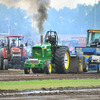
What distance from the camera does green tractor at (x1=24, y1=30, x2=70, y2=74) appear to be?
18663 millimetres

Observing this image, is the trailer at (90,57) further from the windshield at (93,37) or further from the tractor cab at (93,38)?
the windshield at (93,37)

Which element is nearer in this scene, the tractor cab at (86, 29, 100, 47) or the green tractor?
the green tractor

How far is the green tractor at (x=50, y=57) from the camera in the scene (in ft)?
61.2

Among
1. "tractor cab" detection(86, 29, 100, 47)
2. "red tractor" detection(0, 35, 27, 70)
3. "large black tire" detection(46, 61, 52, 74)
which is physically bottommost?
"large black tire" detection(46, 61, 52, 74)

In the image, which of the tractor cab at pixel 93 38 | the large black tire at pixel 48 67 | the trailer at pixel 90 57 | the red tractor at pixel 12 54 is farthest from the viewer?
the red tractor at pixel 12 54

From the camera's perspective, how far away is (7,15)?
8012 cm

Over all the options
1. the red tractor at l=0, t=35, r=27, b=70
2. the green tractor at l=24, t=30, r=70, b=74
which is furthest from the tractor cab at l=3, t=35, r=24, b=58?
the green tractor at l=24, t=30, r=70, b=74

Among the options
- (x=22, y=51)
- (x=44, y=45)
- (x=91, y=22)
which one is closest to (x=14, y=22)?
(x=91, y=22)

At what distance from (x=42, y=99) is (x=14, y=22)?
233ft

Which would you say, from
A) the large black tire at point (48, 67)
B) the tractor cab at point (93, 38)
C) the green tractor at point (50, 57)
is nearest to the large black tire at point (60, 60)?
the green tractor at point (50, 57)

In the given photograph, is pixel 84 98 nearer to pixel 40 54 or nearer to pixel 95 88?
pixel 95 88

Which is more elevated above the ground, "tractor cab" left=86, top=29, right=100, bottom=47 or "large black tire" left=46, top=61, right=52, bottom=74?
"tractor cab" left=86, top=29, right=100, bottom=47

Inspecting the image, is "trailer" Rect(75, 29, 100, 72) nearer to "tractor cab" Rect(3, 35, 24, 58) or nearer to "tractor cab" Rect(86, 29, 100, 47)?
"tractor cab" Rect(86, 29, 100, 47)

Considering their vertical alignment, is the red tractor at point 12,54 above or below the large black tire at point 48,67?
above
